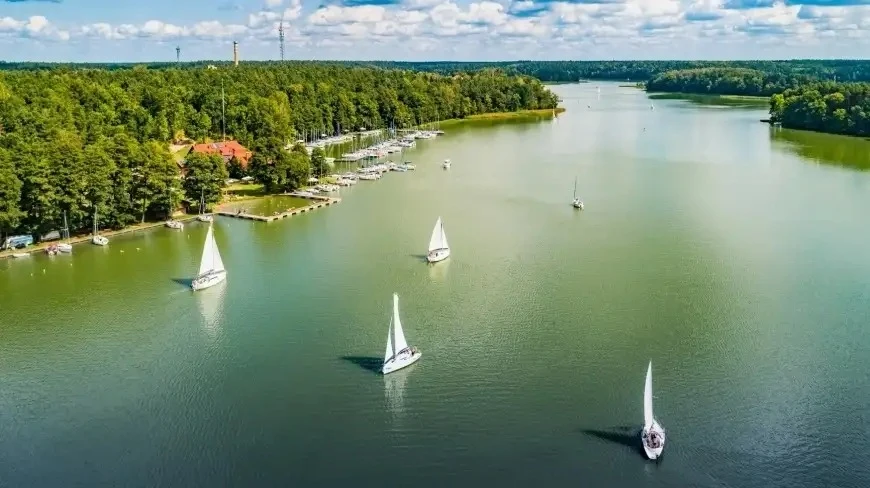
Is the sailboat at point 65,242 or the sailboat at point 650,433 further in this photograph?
the sailboat at point 65,242

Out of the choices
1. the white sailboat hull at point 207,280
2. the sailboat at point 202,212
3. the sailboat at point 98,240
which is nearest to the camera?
the white sailboat hull at point 207,280

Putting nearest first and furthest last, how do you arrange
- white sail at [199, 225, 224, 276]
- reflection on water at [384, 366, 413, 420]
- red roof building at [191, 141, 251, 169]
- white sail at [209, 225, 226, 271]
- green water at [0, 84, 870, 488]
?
green water at [0, 84, 870, 488], reflection on water at [384, 366, 413, 420], white sail at [199, 225, 224, 276], white sail at [209, 225, 226, 271], red roof building at [191, 141, 251, 169]

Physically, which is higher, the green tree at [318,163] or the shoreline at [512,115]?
the shoreline at [512,115]

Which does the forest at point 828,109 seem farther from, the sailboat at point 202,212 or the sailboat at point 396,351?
the sailboat at point 396,351

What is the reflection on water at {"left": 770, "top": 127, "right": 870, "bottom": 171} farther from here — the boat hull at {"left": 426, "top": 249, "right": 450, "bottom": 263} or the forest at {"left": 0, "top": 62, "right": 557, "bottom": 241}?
the boat hull at {"left": 426, "top": 249, "right": 450, "bottom": 263}

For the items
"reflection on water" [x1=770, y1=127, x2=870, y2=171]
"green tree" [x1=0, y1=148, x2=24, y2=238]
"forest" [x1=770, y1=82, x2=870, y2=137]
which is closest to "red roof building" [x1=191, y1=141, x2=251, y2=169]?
"green tree" [x1=0, y1=148, x2=24, y2=238]

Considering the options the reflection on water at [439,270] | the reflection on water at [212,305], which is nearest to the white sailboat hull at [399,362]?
the reflection on water at [212,305]

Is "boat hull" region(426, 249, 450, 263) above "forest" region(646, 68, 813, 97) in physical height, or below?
below

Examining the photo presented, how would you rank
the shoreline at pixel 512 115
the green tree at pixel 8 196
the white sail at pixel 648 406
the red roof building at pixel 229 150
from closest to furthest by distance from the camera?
1. the white sail at pixel 648 406
2. the green tree at pixel 8 196
3. the red roof building at pixel 229 150
4. the shoreline at pixel 512 115
